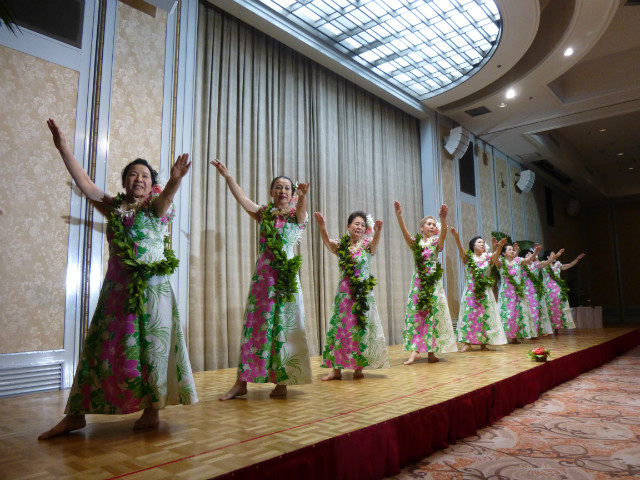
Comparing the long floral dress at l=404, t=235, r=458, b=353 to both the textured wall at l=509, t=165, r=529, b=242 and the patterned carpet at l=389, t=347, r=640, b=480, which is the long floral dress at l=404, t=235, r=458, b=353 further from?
the textured wall at l=509, t=165, r=529, b=242

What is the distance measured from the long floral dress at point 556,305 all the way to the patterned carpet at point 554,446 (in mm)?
5168

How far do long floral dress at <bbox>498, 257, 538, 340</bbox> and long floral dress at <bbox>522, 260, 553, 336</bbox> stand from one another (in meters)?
0.61

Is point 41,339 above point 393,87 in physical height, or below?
below

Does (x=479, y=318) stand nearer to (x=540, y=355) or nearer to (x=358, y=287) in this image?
(x=540, y=355)

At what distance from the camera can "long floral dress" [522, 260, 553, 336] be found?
7.58 m

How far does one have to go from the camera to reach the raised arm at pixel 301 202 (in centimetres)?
300

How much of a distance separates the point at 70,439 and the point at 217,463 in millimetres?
859

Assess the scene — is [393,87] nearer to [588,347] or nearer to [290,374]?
[588,347]

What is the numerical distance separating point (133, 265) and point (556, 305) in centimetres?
835

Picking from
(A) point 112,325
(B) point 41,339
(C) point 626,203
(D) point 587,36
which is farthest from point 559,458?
(C) point 626,203

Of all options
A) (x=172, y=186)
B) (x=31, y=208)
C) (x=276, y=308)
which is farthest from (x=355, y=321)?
(x=31, y=208)

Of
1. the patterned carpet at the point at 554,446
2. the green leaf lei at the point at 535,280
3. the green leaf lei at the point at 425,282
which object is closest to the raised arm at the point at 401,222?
the green leaf lei at the point at 425,282

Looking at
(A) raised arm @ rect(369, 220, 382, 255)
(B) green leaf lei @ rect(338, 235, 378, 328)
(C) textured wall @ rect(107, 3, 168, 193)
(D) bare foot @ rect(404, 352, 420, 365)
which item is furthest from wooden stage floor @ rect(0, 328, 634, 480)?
(C) textured wall @ rect(107, 3, 168, 193)

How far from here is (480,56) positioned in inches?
271
